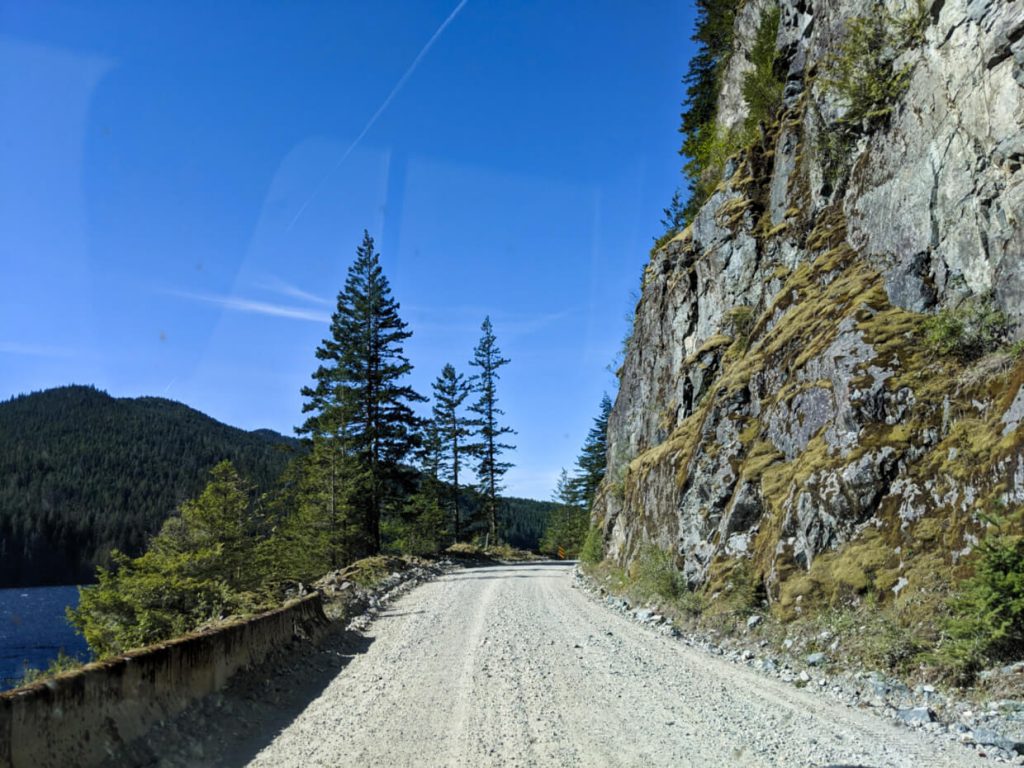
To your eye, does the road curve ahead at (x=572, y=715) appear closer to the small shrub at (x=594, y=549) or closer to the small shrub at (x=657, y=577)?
the small shrub at (x=657, y=577)

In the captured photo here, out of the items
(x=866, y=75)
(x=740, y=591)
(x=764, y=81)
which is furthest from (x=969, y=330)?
(x=764, y=81)

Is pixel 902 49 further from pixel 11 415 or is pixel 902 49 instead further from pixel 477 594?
pixel 11 415

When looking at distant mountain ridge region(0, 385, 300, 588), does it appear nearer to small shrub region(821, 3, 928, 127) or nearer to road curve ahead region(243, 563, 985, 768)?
road curve ahead region(243, 563, 985, 768)

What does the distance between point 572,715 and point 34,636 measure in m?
44.6

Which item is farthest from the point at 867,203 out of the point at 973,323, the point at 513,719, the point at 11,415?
the point at 11,415

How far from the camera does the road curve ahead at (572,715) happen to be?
5.63m

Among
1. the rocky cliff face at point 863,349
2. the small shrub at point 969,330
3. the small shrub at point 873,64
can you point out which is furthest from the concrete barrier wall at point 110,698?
the small shrub at point 873,64

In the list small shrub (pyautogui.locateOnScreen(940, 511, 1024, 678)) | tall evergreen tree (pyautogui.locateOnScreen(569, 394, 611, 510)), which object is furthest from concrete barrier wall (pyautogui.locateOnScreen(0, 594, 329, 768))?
tall evergreen tree (pyautogui.locateOnScreen(569, 394, 611, 510))

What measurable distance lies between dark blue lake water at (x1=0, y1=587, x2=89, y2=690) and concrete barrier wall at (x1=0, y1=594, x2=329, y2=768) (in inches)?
490

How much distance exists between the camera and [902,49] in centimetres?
1500

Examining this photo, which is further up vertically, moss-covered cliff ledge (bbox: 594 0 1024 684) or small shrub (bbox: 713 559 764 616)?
moss-covered cliff ledge (bbox: 594 0 1024 684)

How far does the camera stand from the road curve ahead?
563cm

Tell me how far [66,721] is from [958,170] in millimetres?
15243

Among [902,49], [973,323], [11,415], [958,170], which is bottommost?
[973,323]
